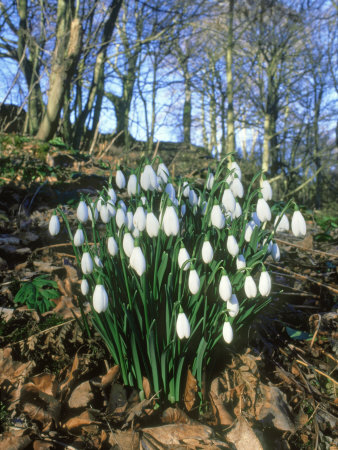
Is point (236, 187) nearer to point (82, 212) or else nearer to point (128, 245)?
point (128, 245)

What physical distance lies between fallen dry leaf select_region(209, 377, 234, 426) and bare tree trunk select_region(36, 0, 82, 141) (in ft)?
19.4

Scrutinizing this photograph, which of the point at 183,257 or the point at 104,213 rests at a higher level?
the point at 104,213

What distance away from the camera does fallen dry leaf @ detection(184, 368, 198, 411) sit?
162 centimetres

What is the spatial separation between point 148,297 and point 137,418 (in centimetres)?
53

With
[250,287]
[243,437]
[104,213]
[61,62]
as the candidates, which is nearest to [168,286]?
[250,287]

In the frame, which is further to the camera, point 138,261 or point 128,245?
point 128,245

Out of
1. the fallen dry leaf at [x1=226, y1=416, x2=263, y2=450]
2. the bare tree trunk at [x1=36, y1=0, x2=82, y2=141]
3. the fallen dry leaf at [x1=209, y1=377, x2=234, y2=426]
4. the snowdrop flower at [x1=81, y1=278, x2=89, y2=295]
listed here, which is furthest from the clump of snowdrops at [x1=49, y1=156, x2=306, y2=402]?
the bare tree trunk at [x1=36, y1=0, x2=82, y2=141]

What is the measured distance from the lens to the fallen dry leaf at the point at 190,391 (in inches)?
63.7

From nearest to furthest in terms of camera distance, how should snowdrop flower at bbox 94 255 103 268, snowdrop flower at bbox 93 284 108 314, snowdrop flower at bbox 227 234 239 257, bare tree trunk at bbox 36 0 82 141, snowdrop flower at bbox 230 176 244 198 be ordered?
1. snowdrop flower at bbox 93 284 108 314
2. snowdrop flower at bbox 227 234 239 257
3. snowdrop flower at bbox 94 255 103 268
4. snowdrop flower at bbox 230 176 244 198
5. bare tree trunk at bbox 36 0 82 141

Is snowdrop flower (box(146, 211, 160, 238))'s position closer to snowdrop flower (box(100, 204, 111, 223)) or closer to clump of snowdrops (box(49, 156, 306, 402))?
clump of snowdrops (box(49, 156, 306, 402))

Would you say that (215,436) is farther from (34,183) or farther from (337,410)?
(34,183)

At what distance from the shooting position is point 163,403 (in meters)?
1.67

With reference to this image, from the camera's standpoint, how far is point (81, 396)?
5.31 feet

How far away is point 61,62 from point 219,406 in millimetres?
6053
